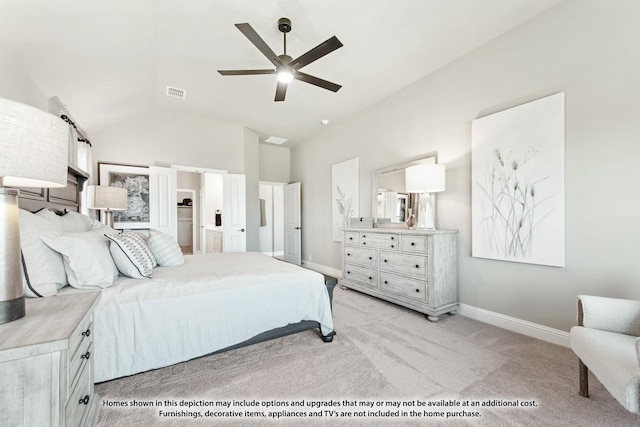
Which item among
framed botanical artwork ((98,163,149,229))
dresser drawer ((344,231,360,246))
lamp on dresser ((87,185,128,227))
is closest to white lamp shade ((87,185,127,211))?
lamp on dresser ((87,185,128,227))

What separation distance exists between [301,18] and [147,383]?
3.17 m

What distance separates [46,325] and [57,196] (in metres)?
2.16

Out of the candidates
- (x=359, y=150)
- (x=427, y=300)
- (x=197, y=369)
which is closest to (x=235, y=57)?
(x=359, y=150)

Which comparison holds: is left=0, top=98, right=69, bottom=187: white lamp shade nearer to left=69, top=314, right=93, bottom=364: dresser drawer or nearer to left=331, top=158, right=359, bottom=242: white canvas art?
left=69, top=314, right=93, bottom=364: dresser drawer

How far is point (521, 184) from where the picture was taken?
2.50 metres

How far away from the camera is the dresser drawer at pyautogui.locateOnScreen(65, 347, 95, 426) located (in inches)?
40.3

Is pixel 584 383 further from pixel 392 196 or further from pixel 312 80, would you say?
pixel 312 80

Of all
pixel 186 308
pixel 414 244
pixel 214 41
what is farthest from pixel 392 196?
pixel 186 308

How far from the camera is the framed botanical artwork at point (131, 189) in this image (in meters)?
4.25

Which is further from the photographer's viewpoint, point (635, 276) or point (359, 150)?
point (359, 150)

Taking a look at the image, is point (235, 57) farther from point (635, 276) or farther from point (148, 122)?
point (635, 276)

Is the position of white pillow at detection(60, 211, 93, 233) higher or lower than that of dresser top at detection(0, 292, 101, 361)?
higher

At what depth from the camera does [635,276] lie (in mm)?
1936

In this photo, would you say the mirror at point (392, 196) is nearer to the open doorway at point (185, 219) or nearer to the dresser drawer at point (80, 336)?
the dresser drawer at point (80, 336)
